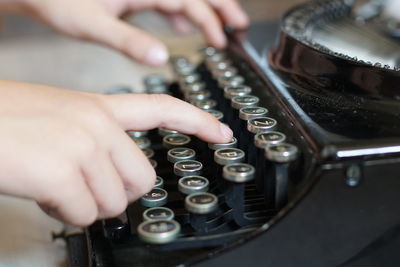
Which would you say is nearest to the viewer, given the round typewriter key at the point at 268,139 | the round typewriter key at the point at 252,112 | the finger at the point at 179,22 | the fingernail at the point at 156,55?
the round typewriter key at the point at 268,139

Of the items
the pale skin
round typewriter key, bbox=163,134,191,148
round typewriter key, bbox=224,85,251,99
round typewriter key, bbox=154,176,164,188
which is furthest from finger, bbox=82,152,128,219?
round typewriter key, bbox=224,85,251,99

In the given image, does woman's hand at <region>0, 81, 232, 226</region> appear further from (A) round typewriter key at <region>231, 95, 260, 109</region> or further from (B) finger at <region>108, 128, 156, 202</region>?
(A) round typewriter key at <region>231, 95, 260, 109</region>

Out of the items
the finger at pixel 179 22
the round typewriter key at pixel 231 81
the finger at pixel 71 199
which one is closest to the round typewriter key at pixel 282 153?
the finger at pixel 71 199

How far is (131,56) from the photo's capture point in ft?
3.76

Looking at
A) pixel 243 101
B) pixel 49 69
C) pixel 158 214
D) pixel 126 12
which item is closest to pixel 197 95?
pixel 243 101

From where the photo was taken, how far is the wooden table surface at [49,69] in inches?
38.6

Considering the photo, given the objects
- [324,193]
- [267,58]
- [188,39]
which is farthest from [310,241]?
[188,39]

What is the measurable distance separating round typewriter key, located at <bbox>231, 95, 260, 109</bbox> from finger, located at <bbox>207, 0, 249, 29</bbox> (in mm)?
502

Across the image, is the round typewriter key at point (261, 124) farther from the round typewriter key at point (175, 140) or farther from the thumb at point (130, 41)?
the thumb at point (130, 41)

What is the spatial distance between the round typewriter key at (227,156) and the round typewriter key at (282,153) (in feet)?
0.25

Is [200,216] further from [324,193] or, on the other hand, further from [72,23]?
[72,23]

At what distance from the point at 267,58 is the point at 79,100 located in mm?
524

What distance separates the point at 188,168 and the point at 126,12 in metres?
0.76

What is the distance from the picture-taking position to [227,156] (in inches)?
32.4
